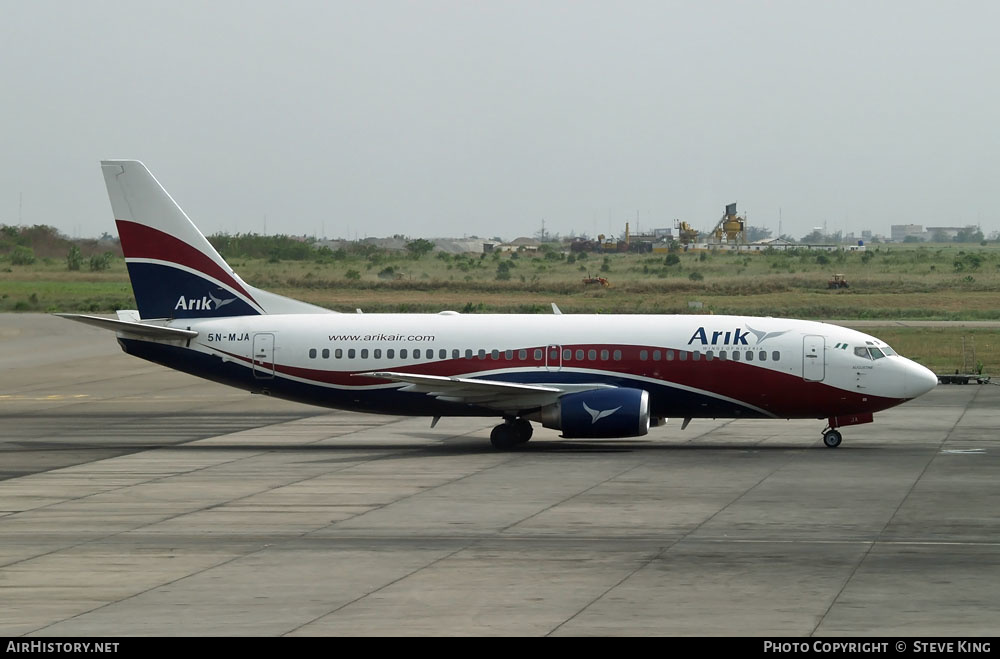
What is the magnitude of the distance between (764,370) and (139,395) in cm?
2660

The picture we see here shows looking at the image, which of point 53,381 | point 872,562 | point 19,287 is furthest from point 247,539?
point 19,287

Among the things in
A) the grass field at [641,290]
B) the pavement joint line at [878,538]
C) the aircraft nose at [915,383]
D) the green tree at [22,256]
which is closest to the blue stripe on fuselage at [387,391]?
the aircraft nose at [915,383]

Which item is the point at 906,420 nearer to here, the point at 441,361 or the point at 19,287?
the point at 441,361

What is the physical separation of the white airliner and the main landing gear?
0.04 meters

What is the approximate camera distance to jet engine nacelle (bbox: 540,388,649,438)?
3584 cm

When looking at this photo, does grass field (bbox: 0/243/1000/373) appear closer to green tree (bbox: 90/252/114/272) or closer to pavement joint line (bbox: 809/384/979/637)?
green tree (bbox: 90/252/114/272)

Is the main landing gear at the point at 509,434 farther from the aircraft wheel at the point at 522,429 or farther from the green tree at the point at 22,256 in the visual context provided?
the green tree at the point at 22,256

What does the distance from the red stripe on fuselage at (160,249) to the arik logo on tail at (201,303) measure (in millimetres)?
584

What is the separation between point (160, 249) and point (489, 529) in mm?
17860

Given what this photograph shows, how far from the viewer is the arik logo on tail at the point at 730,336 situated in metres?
37.2

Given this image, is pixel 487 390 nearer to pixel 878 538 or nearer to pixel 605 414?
pixel 605 414

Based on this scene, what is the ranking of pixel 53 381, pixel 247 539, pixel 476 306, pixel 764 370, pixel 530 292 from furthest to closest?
pixel 530 292 → pixel 476 306 → pixel 53 381 → pixel 764 370 → pixel 247 539

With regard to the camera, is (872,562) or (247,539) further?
(247,539)

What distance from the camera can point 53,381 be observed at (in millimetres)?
57844
